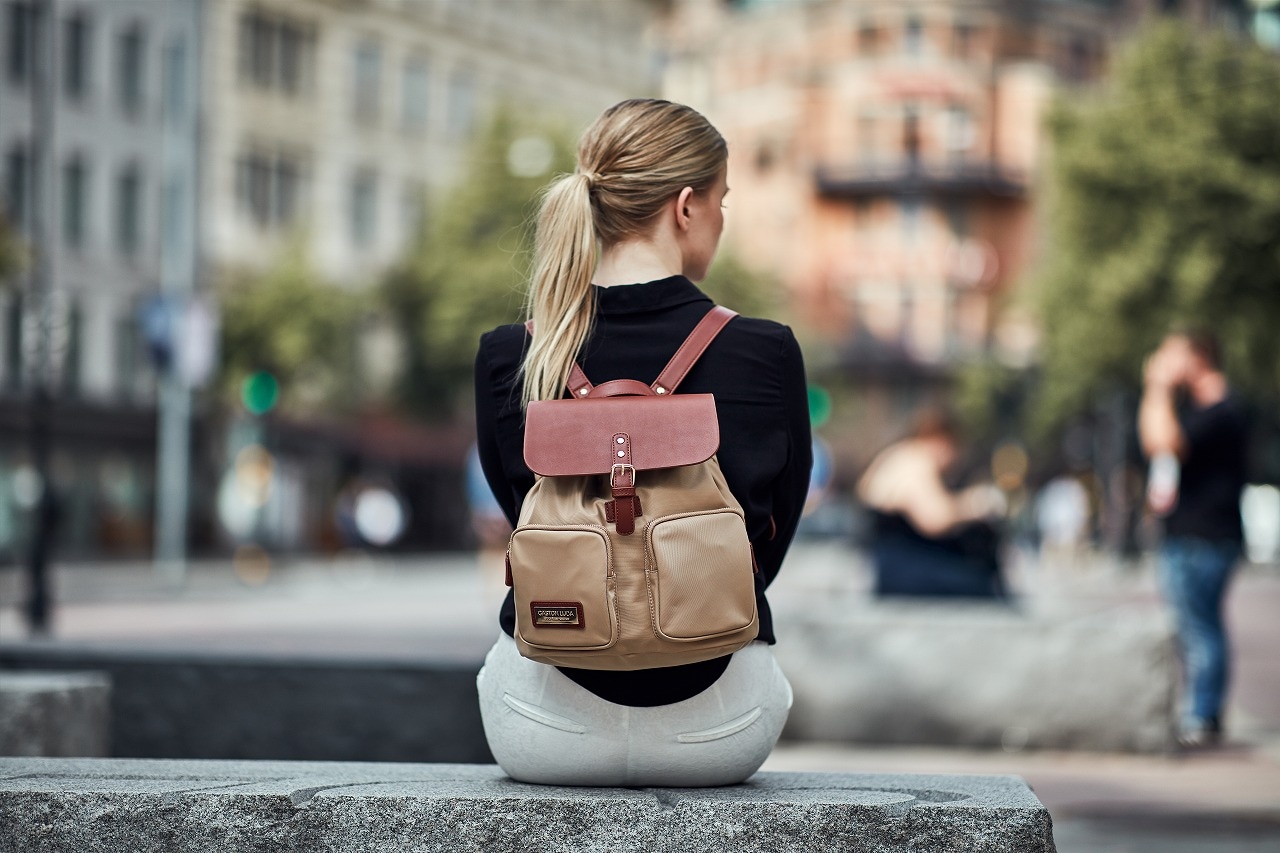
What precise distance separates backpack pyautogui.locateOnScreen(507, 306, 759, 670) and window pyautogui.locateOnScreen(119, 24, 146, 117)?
44131 millimetres

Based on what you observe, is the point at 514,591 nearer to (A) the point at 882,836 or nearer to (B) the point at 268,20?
(A) the point at 882,836

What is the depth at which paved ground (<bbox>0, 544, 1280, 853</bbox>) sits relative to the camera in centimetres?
729

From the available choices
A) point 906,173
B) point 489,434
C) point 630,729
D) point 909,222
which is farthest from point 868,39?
point 630,729

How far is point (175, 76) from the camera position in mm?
46062

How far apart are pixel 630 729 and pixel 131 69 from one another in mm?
44572

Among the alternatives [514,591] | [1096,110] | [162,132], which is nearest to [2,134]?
[162,132]

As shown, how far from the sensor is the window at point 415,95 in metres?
57.3

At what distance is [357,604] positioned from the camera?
93.3 feet

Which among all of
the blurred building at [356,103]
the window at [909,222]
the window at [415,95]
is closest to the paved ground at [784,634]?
the blurred building at [356,103]

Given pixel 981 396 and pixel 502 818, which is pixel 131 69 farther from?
pixel 502 818

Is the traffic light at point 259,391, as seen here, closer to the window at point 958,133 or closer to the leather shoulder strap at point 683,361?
the leather shoulder strap at point 683,361

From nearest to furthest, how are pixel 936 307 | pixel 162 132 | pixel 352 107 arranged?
pixel 162 132, pixel 352 107, pixel 936 307

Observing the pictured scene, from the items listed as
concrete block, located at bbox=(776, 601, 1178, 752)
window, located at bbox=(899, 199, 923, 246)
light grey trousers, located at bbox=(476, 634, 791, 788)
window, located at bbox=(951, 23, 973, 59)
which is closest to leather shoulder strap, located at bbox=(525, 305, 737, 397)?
light grey trousers, located at bbox=(476, 634, 791, 788)

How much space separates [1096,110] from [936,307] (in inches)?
1409
